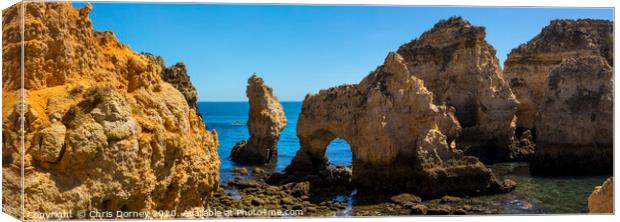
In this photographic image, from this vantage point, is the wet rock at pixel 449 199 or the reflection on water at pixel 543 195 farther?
the wet rock at pixel 449 199

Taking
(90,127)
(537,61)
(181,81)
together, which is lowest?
(90,127)

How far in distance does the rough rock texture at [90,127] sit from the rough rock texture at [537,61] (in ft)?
91.5

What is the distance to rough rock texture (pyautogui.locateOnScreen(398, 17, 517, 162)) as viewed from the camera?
3219cm

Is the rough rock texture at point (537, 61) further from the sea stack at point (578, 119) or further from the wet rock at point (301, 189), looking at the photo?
the wet rock at point (301, 189)

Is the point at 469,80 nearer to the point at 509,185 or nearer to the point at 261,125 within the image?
the point at 261,125

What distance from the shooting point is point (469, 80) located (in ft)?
109

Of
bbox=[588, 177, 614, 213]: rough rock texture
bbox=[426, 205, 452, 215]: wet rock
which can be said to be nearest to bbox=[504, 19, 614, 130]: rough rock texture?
Result: bbox=[426, 205, 452, 215]: wet rock

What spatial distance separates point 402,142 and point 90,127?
14.8 m

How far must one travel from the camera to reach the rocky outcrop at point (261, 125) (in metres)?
33.6

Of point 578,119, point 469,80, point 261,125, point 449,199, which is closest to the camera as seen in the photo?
point 449,199

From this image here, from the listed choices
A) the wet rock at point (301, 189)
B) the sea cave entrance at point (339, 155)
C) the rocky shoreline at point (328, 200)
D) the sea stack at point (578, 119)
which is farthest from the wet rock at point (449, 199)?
the sea cave entrance at point (339, 155)

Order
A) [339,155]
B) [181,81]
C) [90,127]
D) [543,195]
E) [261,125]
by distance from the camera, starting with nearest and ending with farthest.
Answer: [90,127] → [543,195] → [181,81] → [261,125] → [339,155]

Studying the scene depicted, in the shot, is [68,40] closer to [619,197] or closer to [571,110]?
[619,197]

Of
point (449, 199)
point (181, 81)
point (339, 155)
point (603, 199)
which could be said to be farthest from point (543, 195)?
point (339, 155)
